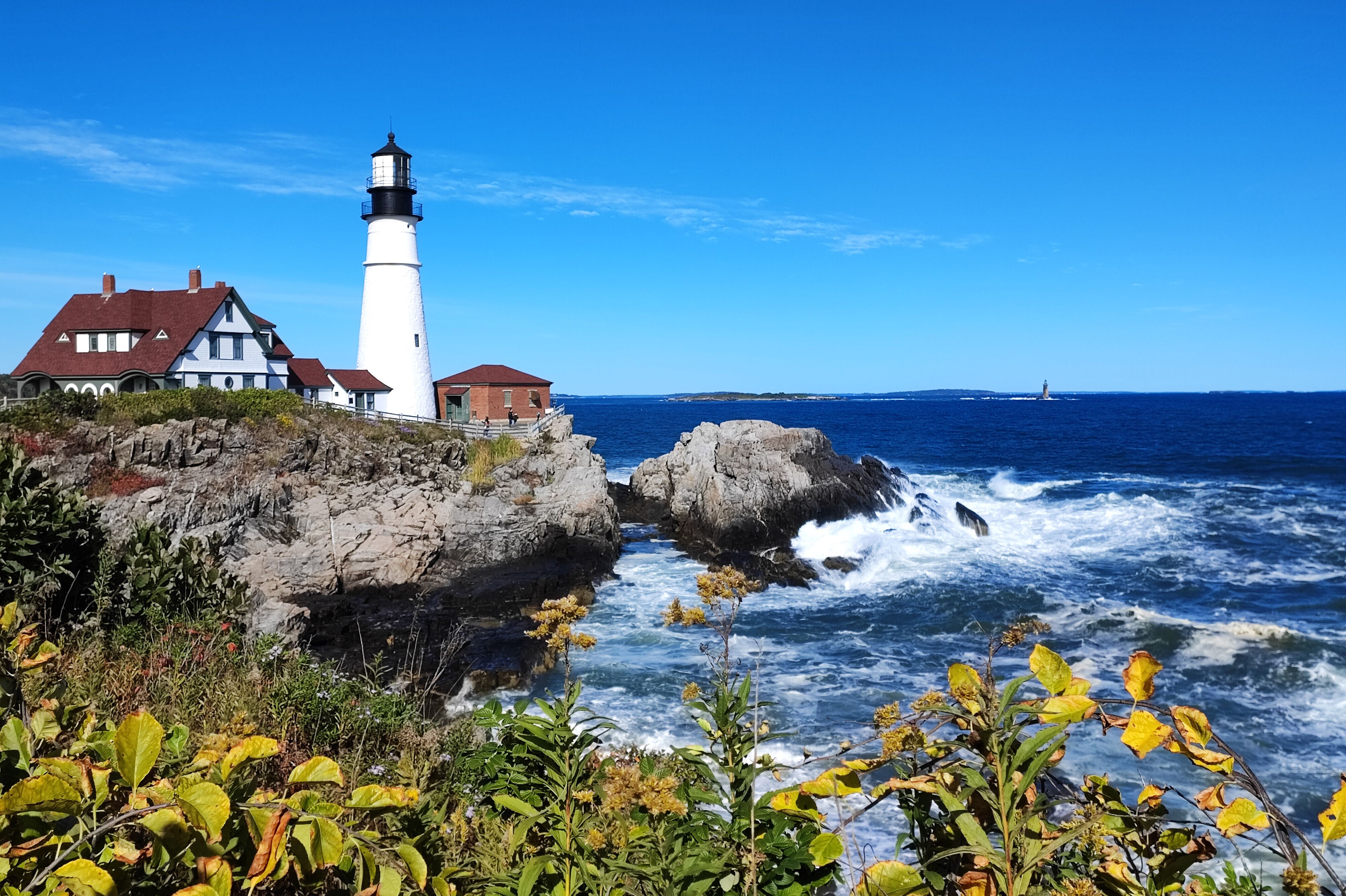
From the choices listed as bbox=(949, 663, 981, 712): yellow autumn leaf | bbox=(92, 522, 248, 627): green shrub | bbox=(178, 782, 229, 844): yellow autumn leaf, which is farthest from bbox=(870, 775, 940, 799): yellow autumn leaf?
bbox=(92, 522, 248, 627): green shrub

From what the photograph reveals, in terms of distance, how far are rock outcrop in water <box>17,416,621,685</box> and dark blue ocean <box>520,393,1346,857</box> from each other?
82.4 inches

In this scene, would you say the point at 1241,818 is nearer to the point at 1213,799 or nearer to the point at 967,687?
the point at 1213,799

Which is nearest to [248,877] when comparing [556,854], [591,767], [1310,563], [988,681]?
[556,854]

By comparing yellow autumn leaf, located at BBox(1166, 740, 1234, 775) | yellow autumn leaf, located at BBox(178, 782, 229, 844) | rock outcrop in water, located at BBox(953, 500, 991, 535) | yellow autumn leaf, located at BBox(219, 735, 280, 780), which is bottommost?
rock outcrop in water, located at BBox(953, 500, 991, 535)

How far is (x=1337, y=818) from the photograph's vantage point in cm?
176

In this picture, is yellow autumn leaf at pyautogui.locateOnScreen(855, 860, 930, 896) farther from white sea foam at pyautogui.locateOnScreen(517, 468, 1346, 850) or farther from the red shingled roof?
the red shingled roof

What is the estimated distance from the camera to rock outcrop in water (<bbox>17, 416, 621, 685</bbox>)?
17938mm

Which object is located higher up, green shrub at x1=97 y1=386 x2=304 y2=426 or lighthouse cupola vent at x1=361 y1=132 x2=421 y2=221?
lighthouse cupola vent at x1=361 y1=132 x2=421 y2=221

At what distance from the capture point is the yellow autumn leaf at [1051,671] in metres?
1.85

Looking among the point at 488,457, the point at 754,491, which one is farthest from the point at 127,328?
the point at 754,491

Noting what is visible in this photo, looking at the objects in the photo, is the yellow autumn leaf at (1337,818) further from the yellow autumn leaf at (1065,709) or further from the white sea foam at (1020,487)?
the white sea foam at (1020,487)

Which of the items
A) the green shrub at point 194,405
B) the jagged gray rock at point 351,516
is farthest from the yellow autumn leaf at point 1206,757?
the green shrub at point 194,405

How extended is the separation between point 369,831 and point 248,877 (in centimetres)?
30

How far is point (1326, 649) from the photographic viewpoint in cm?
1636
